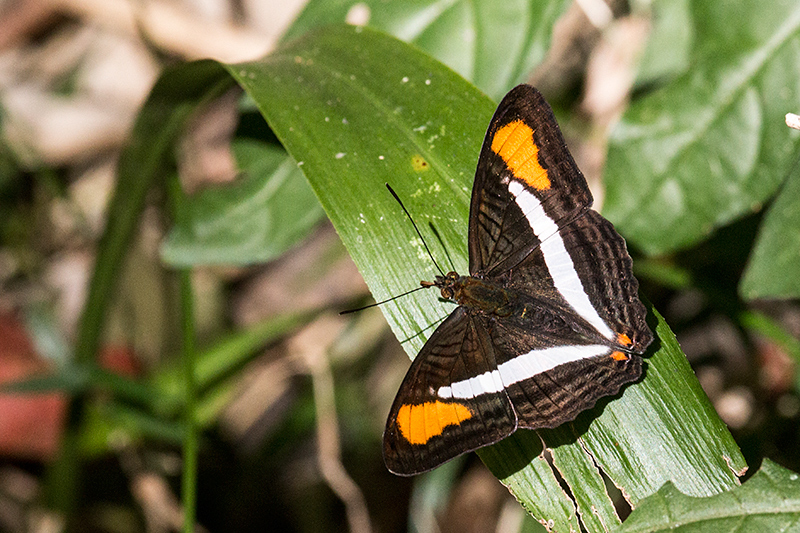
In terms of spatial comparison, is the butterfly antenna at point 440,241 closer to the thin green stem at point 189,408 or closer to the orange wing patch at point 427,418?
the orange wing patch at point 427,418

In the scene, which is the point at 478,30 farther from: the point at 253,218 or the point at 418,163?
the point at 253,218

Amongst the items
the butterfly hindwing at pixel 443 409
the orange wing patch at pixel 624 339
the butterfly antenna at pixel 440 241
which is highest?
the butterfly antenna at pixel 440 241

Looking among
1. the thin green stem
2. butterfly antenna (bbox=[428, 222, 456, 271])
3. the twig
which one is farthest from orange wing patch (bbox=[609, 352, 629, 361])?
the twig

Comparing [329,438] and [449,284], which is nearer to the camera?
[449,284]

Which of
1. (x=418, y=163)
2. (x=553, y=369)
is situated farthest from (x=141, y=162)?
(x=553, y=369)

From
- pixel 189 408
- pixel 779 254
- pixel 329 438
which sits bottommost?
pixel 329 438

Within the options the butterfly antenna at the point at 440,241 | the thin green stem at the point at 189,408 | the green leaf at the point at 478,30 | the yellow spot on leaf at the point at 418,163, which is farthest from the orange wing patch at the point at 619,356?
the thin green stem at the point at 189,408

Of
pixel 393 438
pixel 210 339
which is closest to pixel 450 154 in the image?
pixel 393 438
